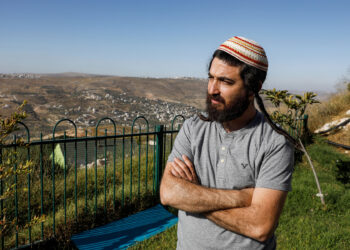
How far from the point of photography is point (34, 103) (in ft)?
104

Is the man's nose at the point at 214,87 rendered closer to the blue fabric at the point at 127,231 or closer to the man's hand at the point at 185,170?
Result: the man's hand at the point at 185,170

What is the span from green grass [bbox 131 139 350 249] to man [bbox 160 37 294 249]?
2.04 m

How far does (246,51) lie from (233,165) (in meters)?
0.65

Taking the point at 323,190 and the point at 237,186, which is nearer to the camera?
the point at 237,186

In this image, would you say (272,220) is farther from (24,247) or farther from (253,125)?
(24,247)

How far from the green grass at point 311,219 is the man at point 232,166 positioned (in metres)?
2.04

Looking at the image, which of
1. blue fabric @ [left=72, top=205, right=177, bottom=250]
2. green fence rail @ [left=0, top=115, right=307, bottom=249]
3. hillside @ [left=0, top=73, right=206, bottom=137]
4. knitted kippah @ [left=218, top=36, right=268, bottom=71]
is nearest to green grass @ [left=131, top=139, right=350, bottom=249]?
blue fabric @ [left=72, top=205, right=177, bottom=250]

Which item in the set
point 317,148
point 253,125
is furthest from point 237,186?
point 317,148

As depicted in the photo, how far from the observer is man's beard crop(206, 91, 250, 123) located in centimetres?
154

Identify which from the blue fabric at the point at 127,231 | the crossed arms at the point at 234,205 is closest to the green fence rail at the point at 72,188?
the blue fabric at the point at 127,231

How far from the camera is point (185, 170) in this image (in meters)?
1.59

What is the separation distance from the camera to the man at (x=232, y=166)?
140 centimetres

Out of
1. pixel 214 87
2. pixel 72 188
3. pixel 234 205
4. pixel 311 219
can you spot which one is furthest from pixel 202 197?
pixel 72 188

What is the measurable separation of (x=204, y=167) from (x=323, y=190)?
4.44m
